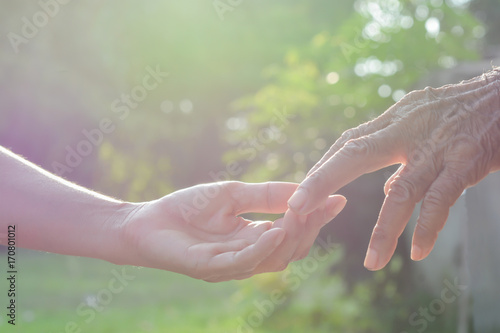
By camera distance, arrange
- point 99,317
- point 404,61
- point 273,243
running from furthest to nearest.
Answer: point 99,317
point 404,61
point 273,243

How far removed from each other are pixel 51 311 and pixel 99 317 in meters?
0.80

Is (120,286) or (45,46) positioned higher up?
(45,46)

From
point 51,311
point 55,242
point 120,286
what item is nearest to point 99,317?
point 51,311

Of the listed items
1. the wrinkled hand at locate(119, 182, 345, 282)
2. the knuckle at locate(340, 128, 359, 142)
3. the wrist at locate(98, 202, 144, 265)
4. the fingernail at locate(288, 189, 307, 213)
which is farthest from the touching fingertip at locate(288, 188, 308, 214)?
the wrist at locate(98, 202, 144, 265)

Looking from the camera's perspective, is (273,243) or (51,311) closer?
(273,243)

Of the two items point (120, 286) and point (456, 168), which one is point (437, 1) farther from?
point (120, 286)

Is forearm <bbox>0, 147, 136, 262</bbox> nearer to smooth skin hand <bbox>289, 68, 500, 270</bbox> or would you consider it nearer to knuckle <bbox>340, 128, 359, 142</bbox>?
smooth skin hand <bbox>289, 68, 500, 270</bbox>

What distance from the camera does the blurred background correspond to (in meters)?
5.82

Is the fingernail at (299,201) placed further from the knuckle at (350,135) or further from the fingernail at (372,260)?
the knuckle at (350,135)

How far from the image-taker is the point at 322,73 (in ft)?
21.3

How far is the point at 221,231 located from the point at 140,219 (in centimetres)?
37

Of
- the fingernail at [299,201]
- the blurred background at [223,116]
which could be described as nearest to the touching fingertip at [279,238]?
the fingernail at [299,201]

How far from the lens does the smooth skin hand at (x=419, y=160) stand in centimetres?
191

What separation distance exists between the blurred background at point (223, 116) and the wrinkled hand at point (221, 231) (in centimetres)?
193
